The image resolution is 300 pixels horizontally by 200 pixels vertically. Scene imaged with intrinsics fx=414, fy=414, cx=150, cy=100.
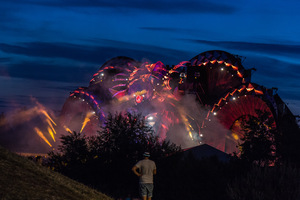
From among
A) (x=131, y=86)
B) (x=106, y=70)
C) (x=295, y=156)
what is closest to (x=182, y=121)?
(x=131, y=86)

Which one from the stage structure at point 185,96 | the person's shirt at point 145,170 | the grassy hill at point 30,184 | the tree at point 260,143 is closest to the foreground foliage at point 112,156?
the tree at point 260,143

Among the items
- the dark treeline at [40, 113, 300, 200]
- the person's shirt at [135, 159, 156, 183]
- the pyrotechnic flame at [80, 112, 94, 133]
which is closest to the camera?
the person's shirt at [135, 159, 156, 183]

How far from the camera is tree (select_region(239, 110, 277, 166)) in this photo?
3203 centimetres

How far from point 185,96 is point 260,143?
2292 centimetres

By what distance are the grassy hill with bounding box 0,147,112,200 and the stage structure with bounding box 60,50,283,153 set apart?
2778 cm

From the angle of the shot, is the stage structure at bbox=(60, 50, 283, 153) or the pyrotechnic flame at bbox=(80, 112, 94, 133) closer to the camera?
the stage structure at bbox=(60, 50, 283, 153)

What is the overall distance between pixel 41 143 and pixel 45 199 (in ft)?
201

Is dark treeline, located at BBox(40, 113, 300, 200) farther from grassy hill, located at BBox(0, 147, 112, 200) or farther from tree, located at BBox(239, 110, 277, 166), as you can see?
grassy hill, located at BBox(0, 147, 112, 200)

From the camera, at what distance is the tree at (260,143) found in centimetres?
3203

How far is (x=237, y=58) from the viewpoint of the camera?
167 ft

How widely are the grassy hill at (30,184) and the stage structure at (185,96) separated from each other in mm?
27782

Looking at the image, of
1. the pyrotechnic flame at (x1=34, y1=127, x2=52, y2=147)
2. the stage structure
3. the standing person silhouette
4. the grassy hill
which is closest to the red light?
the stage structure

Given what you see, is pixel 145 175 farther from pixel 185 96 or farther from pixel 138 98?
pixel 138 98

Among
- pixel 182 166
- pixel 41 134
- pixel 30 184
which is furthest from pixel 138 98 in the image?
pixel 30 184
